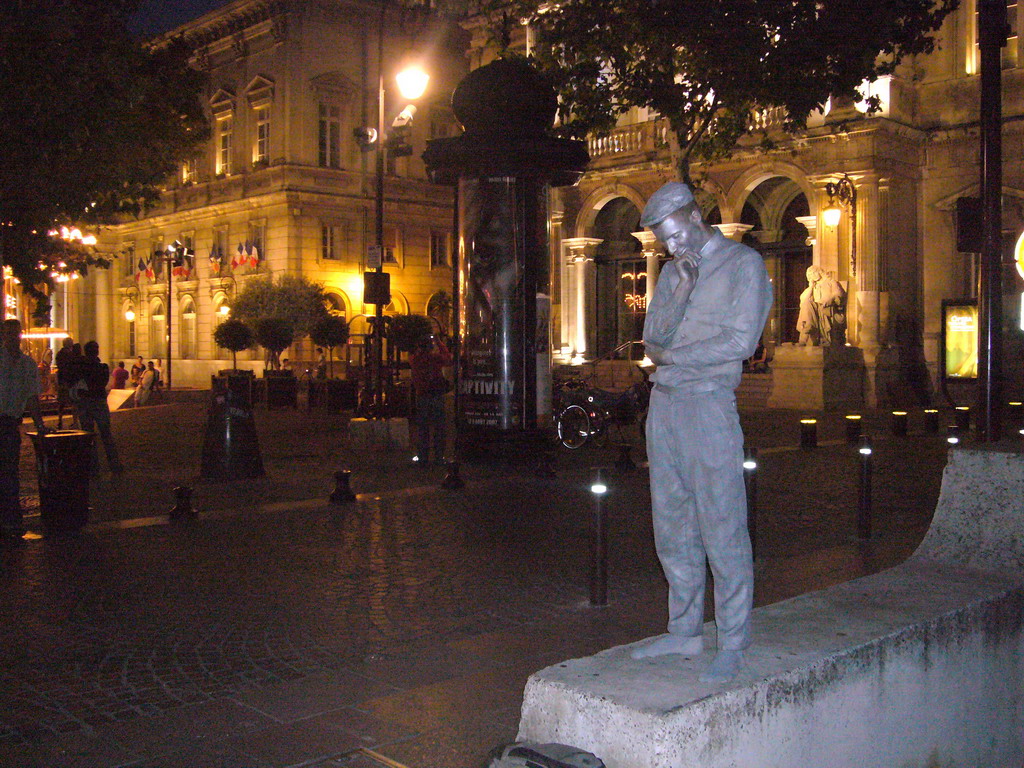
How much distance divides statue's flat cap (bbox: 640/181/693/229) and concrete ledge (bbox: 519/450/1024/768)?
1579 millimetres

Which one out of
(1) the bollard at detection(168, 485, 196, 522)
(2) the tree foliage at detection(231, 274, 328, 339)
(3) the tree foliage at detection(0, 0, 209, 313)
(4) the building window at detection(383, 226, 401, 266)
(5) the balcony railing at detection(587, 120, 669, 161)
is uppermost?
(5) the balcony railing at detection(587, 120, 669, 161)

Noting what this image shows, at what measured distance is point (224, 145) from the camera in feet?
163

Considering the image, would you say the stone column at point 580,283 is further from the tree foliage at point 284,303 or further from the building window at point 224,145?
the building window at point 224,145

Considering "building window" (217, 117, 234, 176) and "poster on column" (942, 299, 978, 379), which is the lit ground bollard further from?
"building window" (217, 117, 234, 176)

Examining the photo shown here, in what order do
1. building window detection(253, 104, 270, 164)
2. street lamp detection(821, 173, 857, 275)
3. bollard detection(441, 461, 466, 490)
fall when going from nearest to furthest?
bollard detection(441, 461, 466, 490) → street lamp detection(821, 173, 857, 275) → building window detection(253, 104, 270, 164)

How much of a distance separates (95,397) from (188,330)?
38.5m

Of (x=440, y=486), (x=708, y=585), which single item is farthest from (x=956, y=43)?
(x=708, y=585)

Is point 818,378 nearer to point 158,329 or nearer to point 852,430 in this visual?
point 852,430

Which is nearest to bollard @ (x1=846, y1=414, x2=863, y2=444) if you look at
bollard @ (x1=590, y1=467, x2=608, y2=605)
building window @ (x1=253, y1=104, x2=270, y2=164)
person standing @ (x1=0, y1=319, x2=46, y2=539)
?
bollard @ (x1=590, y1=467, x2=608, y2=605)

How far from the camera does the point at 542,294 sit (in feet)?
47.0

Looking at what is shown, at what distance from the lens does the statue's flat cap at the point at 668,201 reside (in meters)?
3.80

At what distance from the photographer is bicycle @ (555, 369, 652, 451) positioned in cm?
1698

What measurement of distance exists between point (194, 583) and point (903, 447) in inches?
495

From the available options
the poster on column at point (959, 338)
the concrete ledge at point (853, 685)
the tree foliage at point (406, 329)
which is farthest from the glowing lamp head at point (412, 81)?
the concrete ledge at point (853, 685)
